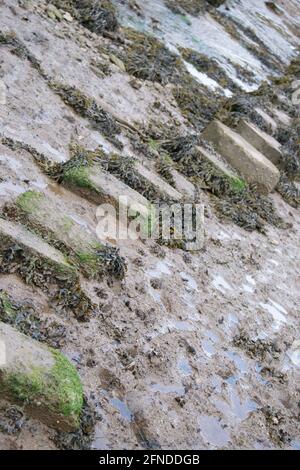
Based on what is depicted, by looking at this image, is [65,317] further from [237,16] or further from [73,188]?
[237,16]

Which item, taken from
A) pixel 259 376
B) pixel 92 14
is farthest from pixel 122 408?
pixel 92 14

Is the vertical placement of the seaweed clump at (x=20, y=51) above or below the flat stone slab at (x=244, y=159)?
below

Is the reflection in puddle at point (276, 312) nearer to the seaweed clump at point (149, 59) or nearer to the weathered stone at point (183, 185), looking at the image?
the weathered stone at point (183, 185)

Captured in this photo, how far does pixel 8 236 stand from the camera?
3.58 meters

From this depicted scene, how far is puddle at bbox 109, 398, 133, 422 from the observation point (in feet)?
10.5

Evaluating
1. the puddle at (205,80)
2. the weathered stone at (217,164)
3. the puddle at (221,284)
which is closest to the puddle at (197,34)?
the puddle at (205,80)

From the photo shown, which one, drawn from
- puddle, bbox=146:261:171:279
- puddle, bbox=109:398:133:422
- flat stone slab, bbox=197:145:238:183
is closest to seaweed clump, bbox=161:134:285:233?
flat stone slab, bbox=197:145:238:183

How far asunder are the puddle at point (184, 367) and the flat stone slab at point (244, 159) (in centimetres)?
402

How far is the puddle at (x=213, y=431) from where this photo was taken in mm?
3379

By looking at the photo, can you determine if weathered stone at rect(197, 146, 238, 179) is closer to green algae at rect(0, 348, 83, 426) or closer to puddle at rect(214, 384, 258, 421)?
puddle at rect(214, 384, 258, 421)

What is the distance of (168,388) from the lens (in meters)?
3.58

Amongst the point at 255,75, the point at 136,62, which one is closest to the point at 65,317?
the point at 136,62

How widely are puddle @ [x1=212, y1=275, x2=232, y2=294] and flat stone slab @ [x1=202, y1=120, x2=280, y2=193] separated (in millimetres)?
2637

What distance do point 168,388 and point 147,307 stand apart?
74 cm
